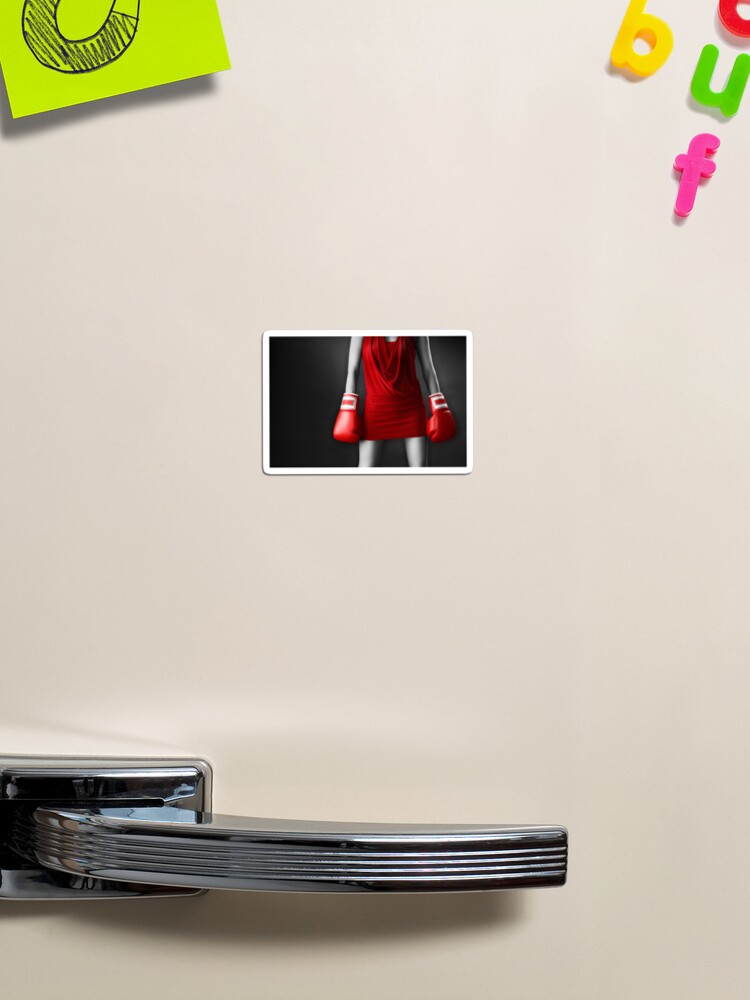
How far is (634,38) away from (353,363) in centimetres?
21

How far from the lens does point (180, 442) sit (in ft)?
1.22

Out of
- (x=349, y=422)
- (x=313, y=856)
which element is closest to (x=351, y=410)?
(x=349, y=422)

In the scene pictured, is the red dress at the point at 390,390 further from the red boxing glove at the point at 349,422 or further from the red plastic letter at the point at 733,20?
the red plastic letter at the point at 733,20

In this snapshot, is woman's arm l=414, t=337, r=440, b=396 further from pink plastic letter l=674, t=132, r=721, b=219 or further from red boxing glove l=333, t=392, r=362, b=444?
pink plastic letter l=674, t=132, r=721, b=219

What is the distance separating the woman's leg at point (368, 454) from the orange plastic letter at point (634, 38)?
22cm

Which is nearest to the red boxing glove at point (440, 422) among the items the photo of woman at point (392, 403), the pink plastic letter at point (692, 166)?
the photo of woman at point (392, 403)

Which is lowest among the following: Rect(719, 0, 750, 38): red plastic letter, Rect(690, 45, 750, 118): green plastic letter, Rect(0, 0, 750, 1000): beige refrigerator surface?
Rect(0, 0, 750, 1000): beige refrigerator surface

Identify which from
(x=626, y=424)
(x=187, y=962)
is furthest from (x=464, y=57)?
(x=187, y=962)

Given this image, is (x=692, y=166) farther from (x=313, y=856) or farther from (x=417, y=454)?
(x=313, y=856)

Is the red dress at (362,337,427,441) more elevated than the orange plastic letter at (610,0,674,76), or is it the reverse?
the orange plastic letter at (610,0,674,76)

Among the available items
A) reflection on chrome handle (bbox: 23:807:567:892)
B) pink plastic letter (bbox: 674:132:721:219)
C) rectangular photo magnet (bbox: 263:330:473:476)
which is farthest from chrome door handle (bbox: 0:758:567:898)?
pink plastic letter (bbox: 674:132:721:219)

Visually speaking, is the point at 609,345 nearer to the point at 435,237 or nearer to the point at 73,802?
the point at 435,237

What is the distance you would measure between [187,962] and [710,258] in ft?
1.39

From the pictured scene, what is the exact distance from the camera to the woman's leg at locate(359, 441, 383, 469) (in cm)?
37
